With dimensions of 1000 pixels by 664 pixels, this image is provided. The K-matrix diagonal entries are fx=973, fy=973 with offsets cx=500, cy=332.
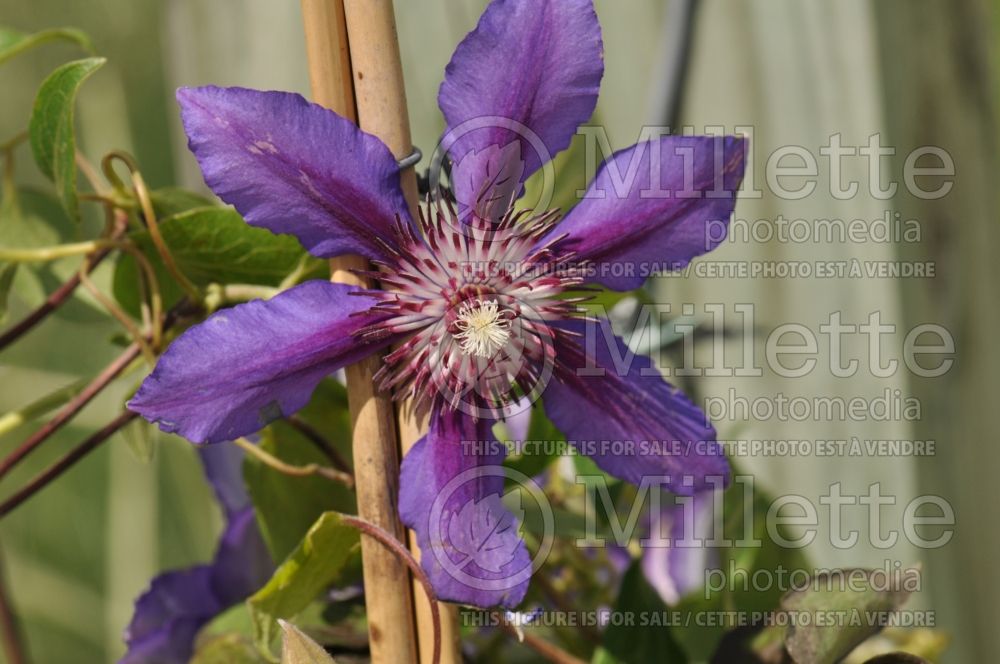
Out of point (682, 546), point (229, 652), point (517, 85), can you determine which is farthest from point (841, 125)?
point (229, 652)

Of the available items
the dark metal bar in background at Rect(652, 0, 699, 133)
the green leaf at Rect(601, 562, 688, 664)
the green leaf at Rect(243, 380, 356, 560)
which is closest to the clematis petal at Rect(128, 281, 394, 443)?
the green leaf at Rect(243, 380, 356, 560)

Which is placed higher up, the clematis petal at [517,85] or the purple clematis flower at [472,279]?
the clematis petal at [517,85]

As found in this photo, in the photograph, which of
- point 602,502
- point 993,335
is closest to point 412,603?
point 602,502

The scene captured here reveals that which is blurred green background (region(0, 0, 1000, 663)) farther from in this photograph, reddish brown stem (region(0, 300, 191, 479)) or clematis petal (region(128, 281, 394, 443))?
clematis petal (region(128, 281, 394, 443))

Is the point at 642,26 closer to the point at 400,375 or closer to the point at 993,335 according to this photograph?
the point at 993,335

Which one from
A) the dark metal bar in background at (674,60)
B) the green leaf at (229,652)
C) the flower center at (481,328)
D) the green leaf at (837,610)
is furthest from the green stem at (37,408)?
the dark metal bar in background at (674,60)

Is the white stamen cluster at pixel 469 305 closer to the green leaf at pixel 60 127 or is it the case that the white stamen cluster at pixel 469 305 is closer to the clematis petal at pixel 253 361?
the clematis petal at pixel 253 361
